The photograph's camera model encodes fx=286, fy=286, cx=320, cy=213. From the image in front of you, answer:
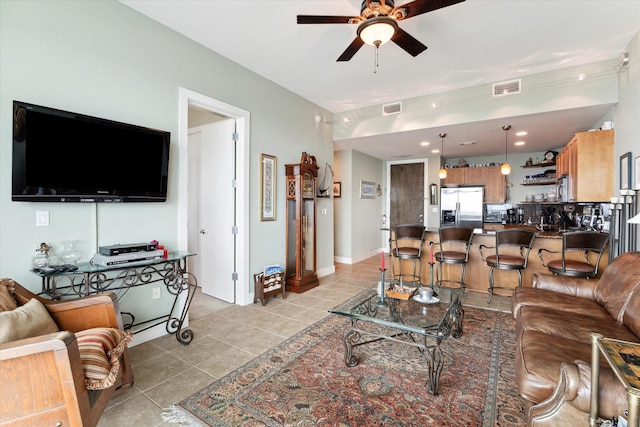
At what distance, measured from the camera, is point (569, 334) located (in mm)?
1816

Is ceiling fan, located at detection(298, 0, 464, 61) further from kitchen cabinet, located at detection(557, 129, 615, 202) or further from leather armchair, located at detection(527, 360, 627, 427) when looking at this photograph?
kitchen cabinet, located at detection(557, 129, 615, 202)

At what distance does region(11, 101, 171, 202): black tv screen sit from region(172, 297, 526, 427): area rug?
5.91ft

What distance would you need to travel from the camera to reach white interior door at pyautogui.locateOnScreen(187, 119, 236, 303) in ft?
12.6

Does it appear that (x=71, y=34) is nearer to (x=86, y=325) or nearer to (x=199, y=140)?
(x=199, y=140)

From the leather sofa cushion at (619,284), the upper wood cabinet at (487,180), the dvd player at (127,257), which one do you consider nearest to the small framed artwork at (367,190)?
the upper wood cabinet at (487,180)

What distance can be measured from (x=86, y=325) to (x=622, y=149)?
538cm

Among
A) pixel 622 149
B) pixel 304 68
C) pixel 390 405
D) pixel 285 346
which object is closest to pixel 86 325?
pixel 285 346

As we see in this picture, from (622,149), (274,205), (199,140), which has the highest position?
(199,140)

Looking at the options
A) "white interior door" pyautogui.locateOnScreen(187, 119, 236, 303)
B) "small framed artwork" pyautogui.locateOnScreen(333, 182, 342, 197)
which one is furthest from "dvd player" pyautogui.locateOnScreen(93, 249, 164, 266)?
"small framed artwork" pyautogui.locateOnScreen(333, 182, 342, 197)

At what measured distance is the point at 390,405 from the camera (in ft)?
6.09

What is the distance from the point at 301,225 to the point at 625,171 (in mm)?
3942

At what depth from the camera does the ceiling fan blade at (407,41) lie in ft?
7.89

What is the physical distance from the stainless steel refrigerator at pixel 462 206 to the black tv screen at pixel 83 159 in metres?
6.54

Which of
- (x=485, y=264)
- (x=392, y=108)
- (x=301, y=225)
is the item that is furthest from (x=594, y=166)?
(x=301, y=225)
